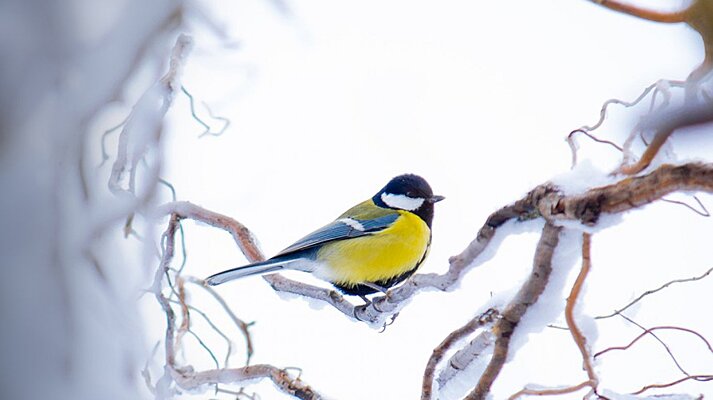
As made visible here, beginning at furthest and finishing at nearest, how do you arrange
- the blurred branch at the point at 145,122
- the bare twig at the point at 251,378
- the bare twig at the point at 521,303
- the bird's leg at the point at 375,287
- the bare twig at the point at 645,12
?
the bird's leg at the point at 375,287 < the blurred branch at the point at 145,122 < the bare twig at the point at 251,378 < the bare twig at the point at 521,303 < the bare twig at the point at 645,12

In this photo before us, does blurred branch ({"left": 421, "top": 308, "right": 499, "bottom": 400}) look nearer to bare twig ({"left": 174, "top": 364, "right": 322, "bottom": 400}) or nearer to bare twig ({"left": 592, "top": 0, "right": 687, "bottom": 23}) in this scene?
bare twig ({"left": 174, "top": 364, "right": 322, "bottom": 400})

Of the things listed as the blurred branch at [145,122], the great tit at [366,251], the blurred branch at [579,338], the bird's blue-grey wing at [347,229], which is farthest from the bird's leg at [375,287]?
the blurred branch at [579,338]

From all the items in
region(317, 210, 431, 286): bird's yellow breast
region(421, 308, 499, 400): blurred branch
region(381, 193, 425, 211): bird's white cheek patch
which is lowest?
region(421, 308, 499, 400): blurred branch

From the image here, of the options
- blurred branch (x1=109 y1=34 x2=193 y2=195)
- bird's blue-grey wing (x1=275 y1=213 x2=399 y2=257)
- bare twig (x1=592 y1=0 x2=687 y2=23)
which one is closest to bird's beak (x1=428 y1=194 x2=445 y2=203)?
bird's blue-grey wing (x1=275 y1=213 x2=399 y2=257)

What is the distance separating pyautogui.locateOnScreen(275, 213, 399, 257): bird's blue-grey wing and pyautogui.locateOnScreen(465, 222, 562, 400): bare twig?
82 centimetres

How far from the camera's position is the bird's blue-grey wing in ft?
5.42

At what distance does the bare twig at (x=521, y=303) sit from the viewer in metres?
0.75

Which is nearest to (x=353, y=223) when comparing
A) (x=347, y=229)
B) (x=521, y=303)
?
(x=347, y=229)

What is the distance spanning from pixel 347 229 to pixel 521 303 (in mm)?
922

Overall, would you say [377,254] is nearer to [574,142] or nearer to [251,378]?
[251,378]

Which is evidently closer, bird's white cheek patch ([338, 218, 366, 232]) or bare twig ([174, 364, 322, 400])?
bare twig ([174, 364, 322, 400])

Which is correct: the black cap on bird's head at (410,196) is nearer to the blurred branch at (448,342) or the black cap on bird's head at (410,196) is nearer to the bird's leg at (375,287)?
the bird's leg at (375,287)

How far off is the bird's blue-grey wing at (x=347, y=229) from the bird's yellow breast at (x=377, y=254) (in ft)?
0.05

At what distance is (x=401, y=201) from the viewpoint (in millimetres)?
1814
